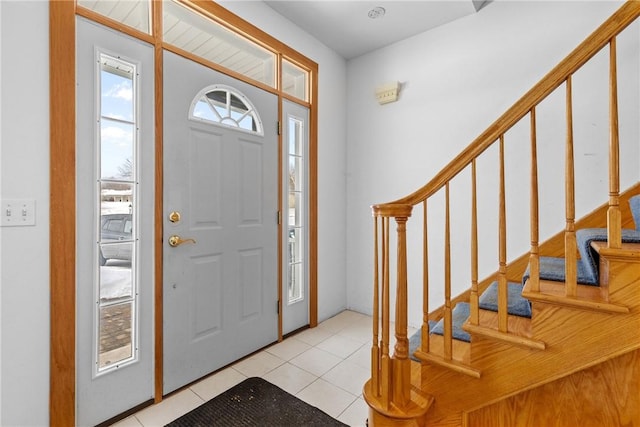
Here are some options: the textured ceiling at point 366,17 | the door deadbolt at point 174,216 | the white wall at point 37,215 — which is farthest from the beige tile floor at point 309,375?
the textured ceiling at point 366,17

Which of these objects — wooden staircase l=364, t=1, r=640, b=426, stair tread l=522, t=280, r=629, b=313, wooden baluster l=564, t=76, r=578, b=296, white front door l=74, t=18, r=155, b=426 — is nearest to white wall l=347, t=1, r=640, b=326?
wooden staircase l=364, t=1, r=640, b=426

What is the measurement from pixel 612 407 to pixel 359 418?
3.63 feet

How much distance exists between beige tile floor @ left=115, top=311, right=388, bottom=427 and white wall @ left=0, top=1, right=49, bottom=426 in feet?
1.64

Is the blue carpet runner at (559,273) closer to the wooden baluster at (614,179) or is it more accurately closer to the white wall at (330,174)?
the wooden baluster at (614,179)

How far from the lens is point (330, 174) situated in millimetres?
3006

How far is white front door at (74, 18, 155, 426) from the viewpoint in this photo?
1.48 m

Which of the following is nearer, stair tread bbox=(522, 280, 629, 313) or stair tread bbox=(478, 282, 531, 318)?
stair tread bbox=(522, 280, 629, 313)

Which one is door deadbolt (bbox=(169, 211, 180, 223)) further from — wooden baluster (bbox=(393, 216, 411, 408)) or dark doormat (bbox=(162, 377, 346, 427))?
wooden baluster (bbox=(393, 216, 411, 408))

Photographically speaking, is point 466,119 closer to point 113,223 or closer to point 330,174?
point 330,174

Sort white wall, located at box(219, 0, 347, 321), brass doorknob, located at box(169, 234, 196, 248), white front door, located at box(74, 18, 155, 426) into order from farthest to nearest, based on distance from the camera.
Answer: white wall, located at box(219, 0, 347, 321), brass doorknob, located at box(169, 234, 196, 248), white front door, located at box(74, 18, 155, 426)

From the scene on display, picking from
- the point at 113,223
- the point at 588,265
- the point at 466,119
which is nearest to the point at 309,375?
the point at 113,223

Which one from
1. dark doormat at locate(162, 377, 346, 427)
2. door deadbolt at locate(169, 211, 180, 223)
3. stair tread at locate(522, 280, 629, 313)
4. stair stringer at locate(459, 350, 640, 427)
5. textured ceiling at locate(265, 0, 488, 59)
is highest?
textured ceiling at locate(265, 0, 488, 59)

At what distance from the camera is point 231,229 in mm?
2119

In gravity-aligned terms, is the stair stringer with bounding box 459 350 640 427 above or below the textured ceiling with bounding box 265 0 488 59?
below
